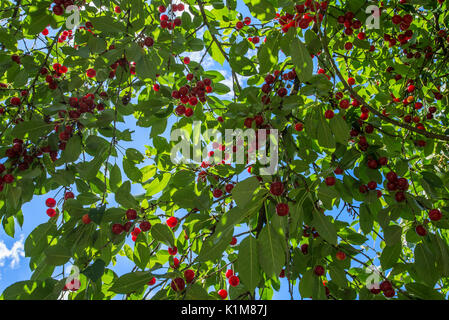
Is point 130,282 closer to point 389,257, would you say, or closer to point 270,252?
point 270,252

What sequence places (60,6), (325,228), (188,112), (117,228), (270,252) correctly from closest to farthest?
(270,252) < (325,228) < (117,228) < (60,6) < (188,112)

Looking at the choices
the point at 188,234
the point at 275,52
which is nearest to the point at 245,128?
the point at 275,52

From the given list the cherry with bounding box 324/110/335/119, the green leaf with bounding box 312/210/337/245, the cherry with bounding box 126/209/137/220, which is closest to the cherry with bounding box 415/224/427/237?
the green leaf with bounding box 312/210/337/245

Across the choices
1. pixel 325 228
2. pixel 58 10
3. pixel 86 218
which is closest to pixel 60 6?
pixel 58 10

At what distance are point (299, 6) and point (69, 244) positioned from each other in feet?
5.67

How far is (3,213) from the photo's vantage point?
1657mm

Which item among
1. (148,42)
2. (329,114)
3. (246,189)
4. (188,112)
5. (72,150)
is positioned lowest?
(246,189)

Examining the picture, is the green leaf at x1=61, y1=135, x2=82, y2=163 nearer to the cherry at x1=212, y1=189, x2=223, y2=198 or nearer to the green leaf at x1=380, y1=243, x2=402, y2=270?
the cherry at x1=212, y1=189, x2=223, y2=198

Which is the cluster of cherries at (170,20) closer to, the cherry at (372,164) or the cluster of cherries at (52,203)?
the cluster of cherries at (52,203)

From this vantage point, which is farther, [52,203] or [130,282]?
[52,203]

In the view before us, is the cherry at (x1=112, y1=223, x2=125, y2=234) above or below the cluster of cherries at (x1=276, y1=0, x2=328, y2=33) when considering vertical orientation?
below

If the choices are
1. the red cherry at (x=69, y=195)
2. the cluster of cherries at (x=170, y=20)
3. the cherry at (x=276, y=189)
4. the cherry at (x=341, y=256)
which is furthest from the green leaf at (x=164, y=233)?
the cluster of cherries at (x=170, y=20)

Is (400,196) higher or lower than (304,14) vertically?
lower
